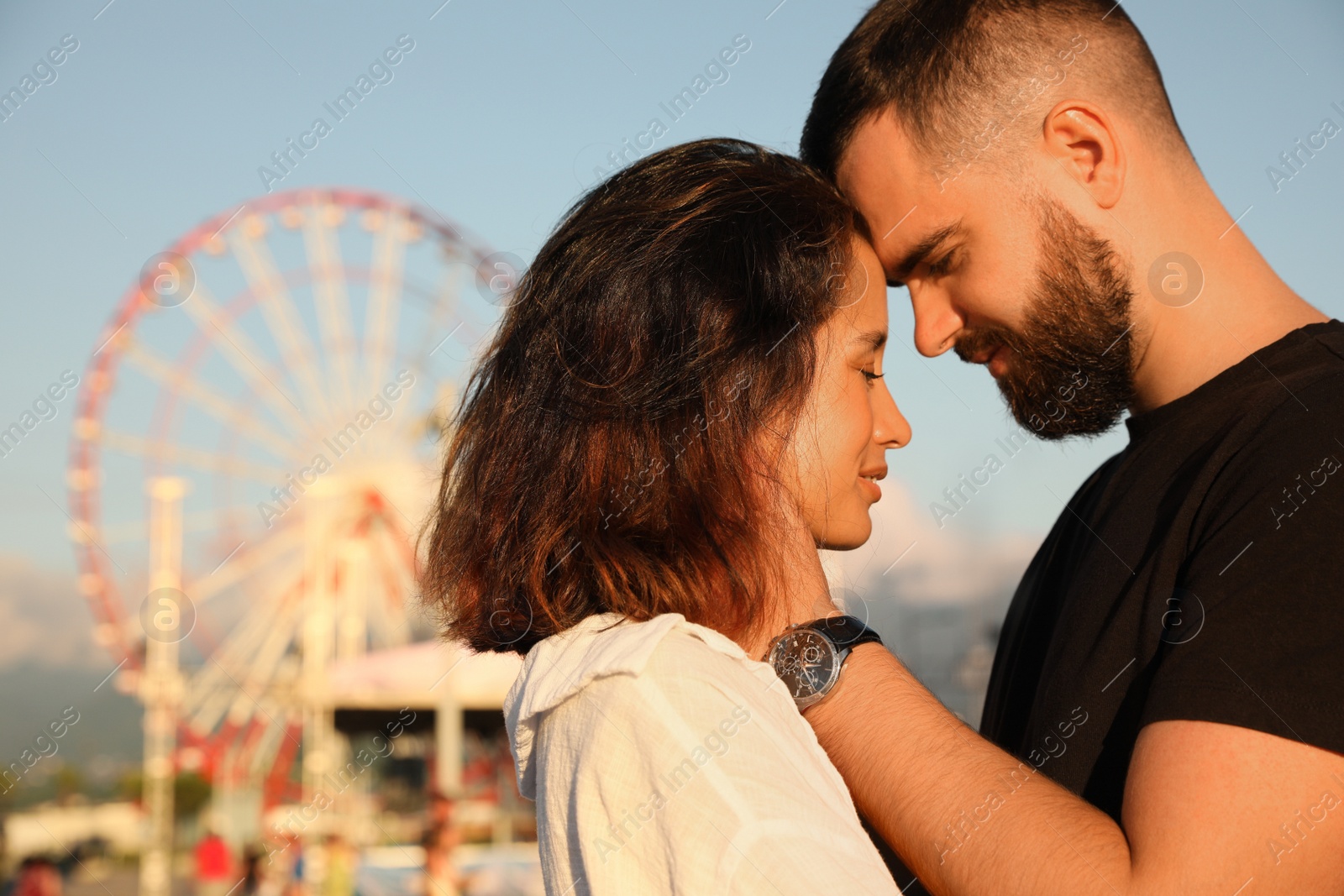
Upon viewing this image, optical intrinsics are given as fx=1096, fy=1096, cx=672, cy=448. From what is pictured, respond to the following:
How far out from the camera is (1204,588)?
1318 mm

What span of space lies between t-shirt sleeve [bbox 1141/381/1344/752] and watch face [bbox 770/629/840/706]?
0.38 m

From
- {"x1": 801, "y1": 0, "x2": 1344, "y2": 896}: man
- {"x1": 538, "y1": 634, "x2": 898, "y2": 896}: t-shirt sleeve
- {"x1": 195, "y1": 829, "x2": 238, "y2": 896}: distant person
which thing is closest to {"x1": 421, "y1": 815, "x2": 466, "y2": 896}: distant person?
{"x1": 195, "y1": 829, "x2": 238, "y2": 896}: distant person

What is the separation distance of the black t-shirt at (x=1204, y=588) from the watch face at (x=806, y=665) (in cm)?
38

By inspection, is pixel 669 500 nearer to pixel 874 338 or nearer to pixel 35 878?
pixel 874 338

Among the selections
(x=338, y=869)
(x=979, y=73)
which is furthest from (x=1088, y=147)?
(x=338, y=869)

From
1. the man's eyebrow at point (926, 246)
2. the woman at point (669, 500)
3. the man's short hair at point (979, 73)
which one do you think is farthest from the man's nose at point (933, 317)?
the woman at point (669, 500)

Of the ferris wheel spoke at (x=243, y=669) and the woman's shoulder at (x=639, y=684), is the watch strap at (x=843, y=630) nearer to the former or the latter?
the woman's shoulder at (x=639, y=684)

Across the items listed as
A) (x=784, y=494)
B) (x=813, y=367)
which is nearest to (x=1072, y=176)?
(x=813, y=367)

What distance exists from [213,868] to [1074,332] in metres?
12.2

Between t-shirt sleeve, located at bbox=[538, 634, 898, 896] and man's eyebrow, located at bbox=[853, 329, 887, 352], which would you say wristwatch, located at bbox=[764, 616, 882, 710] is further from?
man's eyebrow, located at bbox=[853, 329, 887, 352]

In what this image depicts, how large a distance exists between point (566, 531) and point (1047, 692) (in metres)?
0.77

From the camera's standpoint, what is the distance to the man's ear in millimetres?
1858

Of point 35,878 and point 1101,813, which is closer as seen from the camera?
point 1101,813

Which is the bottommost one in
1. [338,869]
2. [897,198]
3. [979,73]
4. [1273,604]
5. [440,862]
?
[440,862]
